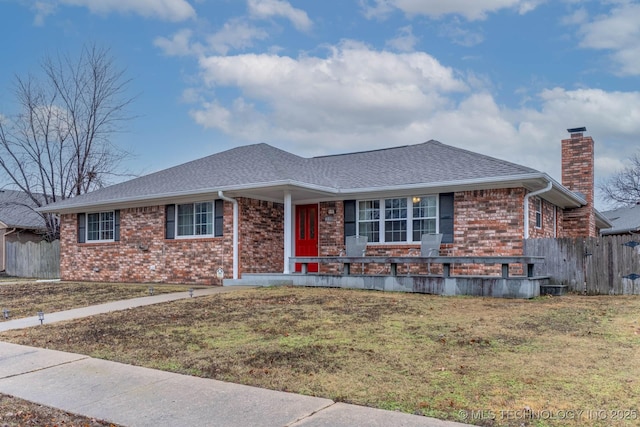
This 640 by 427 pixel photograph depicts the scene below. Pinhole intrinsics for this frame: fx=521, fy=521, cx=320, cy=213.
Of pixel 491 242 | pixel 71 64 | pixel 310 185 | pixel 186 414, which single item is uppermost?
pixel 71 64

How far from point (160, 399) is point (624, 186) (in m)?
46.8

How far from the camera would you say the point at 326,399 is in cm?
457

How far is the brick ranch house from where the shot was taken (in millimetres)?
13227

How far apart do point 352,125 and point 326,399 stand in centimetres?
2159

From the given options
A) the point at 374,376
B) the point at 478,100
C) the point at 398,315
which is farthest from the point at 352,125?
the point at 374,376

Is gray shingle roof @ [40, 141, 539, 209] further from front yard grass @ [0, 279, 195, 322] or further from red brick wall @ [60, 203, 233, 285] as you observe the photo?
front yard grass @ [0, 279, 195, 322]

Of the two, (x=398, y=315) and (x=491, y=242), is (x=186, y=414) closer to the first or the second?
(x=398, y=315)

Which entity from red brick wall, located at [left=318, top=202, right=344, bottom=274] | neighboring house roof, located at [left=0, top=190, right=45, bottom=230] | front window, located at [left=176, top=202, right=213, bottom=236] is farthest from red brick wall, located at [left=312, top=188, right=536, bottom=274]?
neighboring house roof, located at [left=0, top=190, right=45, bottom=230]

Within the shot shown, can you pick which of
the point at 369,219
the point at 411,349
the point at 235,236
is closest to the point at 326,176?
the point at 369,219

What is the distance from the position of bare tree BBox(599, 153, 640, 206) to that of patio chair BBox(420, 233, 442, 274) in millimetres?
35968

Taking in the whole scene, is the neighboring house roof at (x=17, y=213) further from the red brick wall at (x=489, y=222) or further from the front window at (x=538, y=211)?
the front window at (x=538, y=211)

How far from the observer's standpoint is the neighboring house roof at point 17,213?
2898cm

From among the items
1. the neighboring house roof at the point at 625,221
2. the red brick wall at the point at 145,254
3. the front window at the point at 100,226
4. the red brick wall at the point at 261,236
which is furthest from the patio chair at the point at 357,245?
the neighboring house roof at the point at 625,221

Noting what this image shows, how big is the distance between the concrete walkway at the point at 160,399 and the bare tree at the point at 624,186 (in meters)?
44.9
